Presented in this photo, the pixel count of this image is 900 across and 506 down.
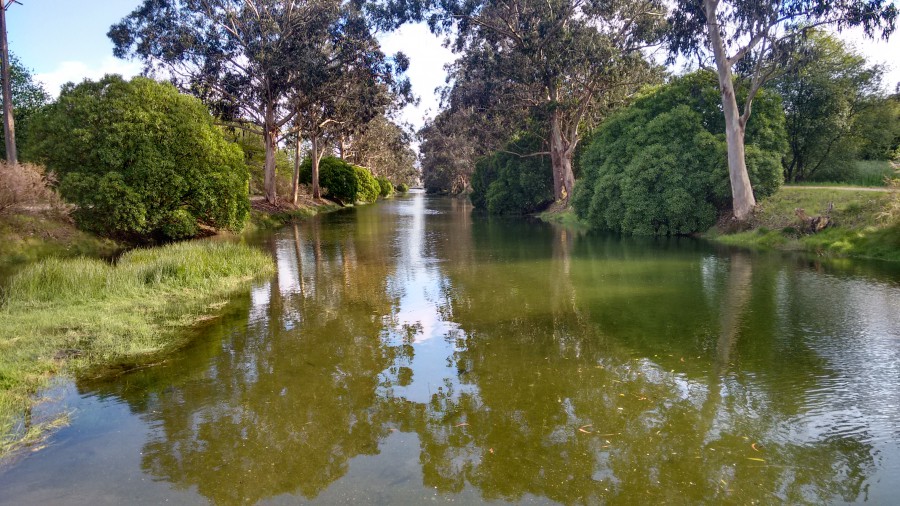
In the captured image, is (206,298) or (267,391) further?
(206,298)

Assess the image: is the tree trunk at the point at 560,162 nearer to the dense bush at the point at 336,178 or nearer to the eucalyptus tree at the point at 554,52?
the eucalyptus tree at the point at 554,52

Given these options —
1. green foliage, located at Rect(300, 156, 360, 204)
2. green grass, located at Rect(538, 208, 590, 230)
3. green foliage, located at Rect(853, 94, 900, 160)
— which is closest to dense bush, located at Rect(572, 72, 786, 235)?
green grass, located at Rect(538, 208, 590, 230)

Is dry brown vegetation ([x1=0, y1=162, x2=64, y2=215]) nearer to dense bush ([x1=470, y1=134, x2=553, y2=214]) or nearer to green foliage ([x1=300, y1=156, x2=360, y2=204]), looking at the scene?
dense bush ([x1=470, y1=134, x2=553, y2=214])

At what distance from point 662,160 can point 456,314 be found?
17231mm

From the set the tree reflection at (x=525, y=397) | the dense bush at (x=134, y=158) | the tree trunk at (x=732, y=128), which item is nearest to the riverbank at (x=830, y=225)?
the tree trunk at (x=732, y=128)

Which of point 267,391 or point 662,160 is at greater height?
point 662,160

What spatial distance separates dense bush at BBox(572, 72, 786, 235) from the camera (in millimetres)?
24516

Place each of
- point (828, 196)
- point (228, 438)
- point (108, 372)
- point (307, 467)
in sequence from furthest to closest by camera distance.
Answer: point (828, 196) → point (108, 372) → point (228, 438) → point (307, 467)

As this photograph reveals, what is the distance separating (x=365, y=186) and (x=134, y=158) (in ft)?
147

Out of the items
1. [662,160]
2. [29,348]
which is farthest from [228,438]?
[662,160]

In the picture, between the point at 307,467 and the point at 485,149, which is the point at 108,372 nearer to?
the point at 307,467

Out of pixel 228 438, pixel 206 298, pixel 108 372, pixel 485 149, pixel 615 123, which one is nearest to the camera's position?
pixel 228 438

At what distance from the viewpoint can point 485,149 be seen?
5078 centimetres

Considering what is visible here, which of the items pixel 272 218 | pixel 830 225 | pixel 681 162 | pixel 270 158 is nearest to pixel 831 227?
pixel 830 225
